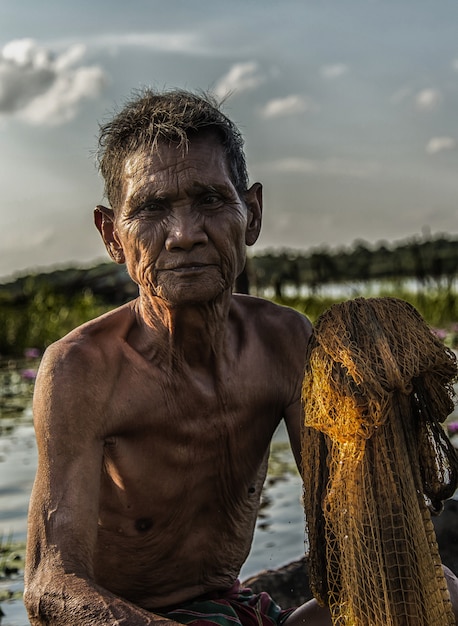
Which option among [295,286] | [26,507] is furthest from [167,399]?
[295,286]

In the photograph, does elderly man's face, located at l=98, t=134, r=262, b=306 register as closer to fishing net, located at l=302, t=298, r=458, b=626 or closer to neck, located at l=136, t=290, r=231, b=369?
neck, located at l=136, t=290, r=231, b=369

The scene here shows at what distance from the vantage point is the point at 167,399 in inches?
105

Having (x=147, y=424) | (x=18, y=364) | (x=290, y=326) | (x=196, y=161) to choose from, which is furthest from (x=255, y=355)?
(x=18, y=364)

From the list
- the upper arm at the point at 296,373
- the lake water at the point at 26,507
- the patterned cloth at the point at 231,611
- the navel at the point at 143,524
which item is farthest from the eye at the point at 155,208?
the lake water at the point at 26,507

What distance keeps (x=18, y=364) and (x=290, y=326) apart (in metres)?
8.75

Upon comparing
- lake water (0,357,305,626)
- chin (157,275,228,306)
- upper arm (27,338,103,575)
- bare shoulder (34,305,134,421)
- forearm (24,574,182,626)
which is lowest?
lake water (0,357,305,626)

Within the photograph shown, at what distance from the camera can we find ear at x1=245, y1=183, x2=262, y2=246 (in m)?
2.77

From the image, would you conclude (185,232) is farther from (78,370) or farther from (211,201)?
(78,370)

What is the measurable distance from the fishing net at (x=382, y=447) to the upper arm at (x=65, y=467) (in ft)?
1.88

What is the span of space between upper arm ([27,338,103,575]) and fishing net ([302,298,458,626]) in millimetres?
574

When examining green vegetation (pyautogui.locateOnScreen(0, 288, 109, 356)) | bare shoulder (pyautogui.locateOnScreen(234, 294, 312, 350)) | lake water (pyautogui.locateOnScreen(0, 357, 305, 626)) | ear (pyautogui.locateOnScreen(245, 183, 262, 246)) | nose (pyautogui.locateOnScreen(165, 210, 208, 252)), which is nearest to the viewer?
nose (pyautogui.locateOnScreen(165, 210, 208, 252))

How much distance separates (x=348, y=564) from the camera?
2.27 meters

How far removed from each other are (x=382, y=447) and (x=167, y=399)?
0.70 m

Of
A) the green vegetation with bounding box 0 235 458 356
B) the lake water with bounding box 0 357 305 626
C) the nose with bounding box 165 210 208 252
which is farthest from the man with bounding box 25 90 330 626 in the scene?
the green vegetation with bounding box 0 235 458 356
